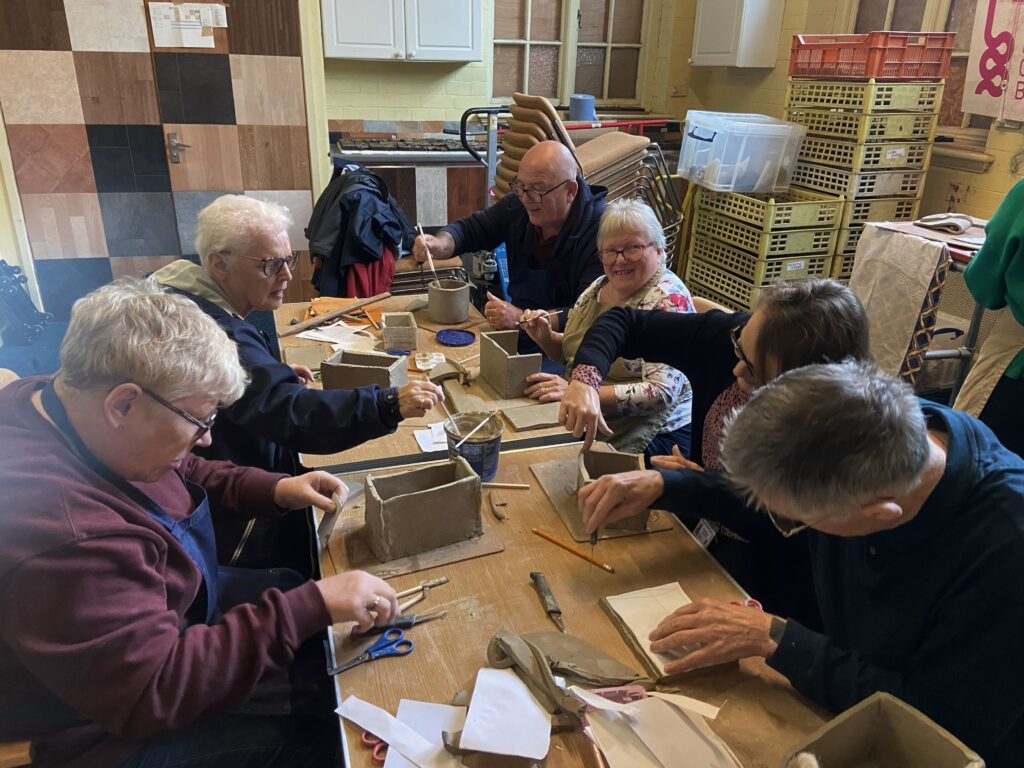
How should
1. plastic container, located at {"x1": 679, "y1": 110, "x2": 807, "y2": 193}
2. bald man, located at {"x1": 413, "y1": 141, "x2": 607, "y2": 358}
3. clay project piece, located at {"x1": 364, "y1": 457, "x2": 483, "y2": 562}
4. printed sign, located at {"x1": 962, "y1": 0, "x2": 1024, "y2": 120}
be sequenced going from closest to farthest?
clay project piece, located at {"x1": 364, "y1": 457, "x2": 483, "y2": 562}, bald man, located at {"x1": 413, "y1": 141, "x2": 607, "y2": 358}, printed sign, located at {"x1": 962, "y1": 0, "x2": 1024, "y2": 120}, plastic container, located at {"x1": 679, "y1": 110, "x2": 807, "y2": 193}

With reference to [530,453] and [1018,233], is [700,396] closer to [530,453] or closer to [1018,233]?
[530,453]

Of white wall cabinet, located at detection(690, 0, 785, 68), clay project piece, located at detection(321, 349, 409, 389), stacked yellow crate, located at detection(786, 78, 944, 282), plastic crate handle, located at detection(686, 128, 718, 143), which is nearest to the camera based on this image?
clay project piece, located at detection(321, 349, 409, 389)

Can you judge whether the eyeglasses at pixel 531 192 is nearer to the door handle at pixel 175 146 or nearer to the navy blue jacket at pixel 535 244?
the navy blue jacket at pixel 535 244

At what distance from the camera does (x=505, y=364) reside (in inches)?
81.3

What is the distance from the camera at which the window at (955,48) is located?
166 inches

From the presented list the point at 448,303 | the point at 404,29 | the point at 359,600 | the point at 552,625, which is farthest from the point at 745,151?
the point at 359,600

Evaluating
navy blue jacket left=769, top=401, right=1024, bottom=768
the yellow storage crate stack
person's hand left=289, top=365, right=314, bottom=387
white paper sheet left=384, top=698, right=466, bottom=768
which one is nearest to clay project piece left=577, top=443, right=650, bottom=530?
navy blue jacket left=769, top=401, right=1024, bottom=768

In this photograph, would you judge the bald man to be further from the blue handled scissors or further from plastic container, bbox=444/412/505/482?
the blue handled scissors

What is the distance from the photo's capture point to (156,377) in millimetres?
1083

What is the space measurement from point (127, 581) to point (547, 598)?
67 centimetres

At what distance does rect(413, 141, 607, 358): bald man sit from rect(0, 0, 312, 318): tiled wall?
1.99 m

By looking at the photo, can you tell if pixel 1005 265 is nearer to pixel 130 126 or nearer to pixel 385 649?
pixel 385 649

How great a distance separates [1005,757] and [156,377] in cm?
131

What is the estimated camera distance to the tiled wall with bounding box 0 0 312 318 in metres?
4.21
